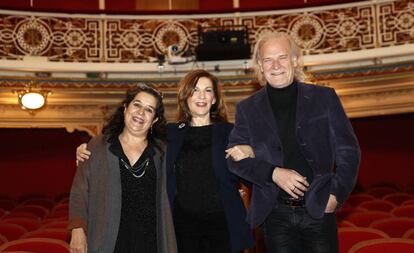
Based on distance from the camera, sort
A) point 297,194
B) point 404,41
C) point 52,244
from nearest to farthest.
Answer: point 297,194
point 52,244
point 404,41

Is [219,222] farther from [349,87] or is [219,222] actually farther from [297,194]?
[349,87]

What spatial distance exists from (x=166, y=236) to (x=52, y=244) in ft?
3.61

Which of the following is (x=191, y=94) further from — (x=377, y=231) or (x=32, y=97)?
(x=32, y=97)

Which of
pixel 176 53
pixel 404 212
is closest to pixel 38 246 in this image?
pixel 404 212

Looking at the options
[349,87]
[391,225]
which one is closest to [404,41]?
[349,87]

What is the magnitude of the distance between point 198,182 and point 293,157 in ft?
1.91

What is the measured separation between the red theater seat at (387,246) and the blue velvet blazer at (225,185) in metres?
0.67

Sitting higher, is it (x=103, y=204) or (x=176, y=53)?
(x=176, y=53)

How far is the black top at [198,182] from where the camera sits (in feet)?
7.71

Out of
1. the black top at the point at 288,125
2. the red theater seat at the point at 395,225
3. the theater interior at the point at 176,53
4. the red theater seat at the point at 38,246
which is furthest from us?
the theater interior at the point at 176,53

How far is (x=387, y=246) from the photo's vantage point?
2.55 metres

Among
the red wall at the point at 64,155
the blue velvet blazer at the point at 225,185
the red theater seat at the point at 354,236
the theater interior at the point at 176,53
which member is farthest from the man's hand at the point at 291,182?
the red wall at the point at 64,155

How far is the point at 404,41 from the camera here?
710cm

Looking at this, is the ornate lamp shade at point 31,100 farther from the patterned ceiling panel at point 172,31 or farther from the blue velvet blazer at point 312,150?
the blue velvet blazer at point 312,150
